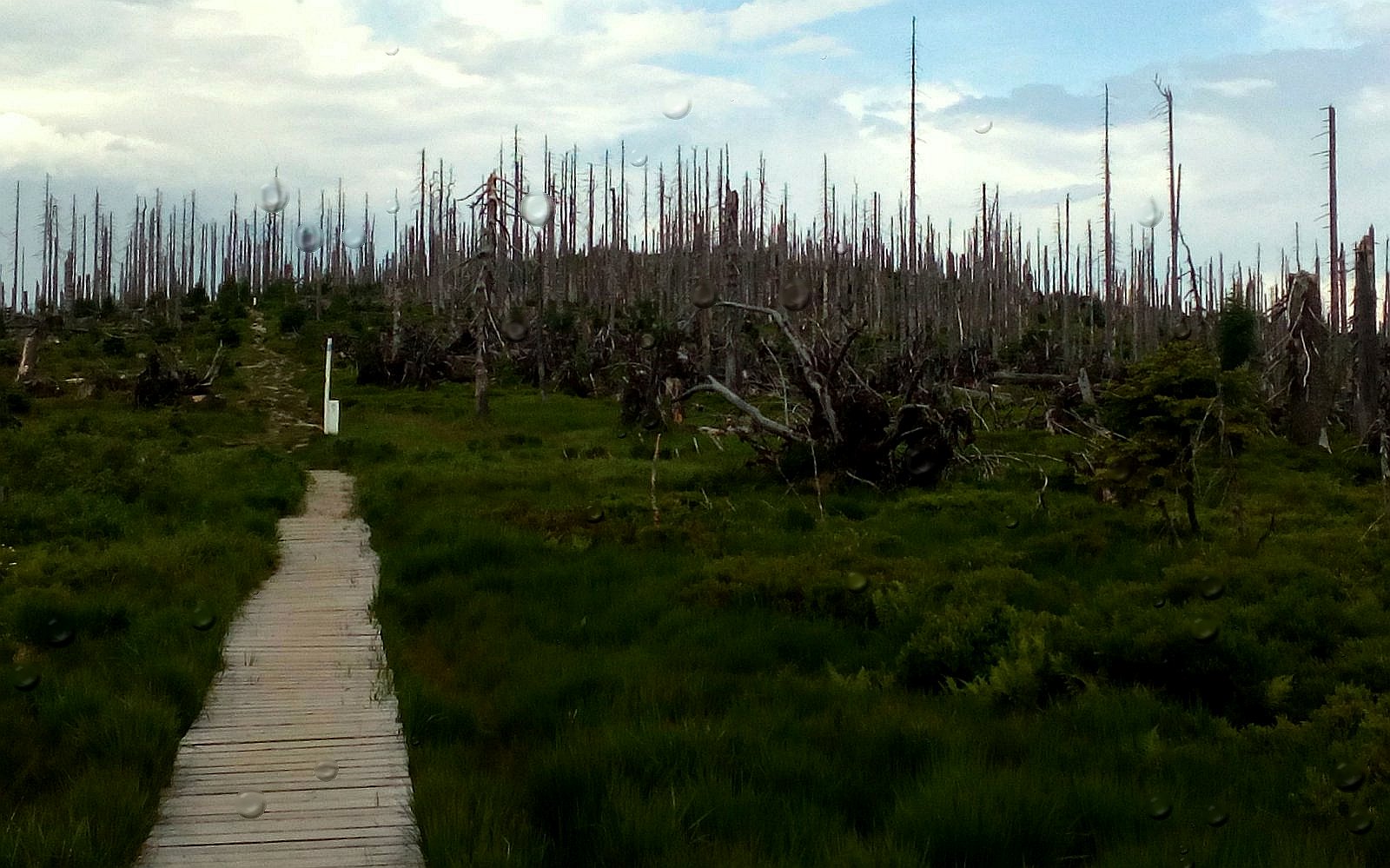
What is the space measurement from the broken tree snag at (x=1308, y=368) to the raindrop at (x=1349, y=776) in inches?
682

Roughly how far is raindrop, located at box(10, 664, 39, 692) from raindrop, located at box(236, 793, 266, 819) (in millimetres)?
2011

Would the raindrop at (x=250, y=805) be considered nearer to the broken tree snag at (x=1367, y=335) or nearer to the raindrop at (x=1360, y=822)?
the raindrop at (x=1360, y=822)

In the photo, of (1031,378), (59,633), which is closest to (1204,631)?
(59,633)

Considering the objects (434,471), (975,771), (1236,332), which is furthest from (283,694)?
(1236,332)

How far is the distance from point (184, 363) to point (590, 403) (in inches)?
602

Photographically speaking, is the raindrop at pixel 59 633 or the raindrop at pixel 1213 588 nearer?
the raindrop at pixel 59 633

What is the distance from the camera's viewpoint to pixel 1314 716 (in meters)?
5.98

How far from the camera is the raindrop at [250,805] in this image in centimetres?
496

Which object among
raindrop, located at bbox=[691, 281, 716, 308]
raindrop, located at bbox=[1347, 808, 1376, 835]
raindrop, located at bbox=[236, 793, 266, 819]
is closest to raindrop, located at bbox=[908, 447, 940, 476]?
raindrop, located at bbox=[691, 281, 716, 308]

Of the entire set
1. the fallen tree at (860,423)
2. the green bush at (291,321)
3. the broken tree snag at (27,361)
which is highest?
the green bush at (291,321)

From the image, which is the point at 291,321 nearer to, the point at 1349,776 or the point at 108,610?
the point at 108,610

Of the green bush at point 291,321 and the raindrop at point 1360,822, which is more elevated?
the green bush at point 291,321

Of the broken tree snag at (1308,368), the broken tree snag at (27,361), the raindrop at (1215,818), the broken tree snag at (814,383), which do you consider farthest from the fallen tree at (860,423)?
the broken tree snag at (27,361)

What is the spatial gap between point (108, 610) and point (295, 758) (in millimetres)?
3554
